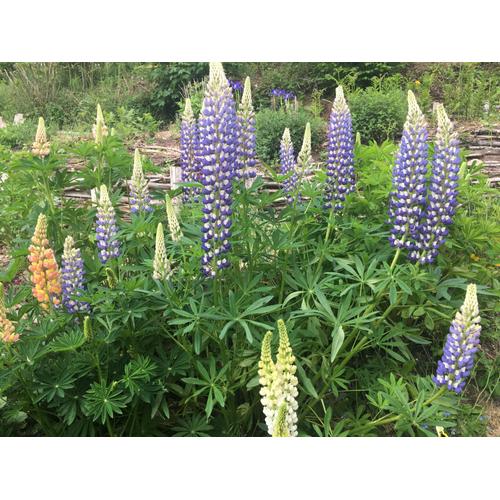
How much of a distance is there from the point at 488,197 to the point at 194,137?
1.39m

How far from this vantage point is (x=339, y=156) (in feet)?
7.47

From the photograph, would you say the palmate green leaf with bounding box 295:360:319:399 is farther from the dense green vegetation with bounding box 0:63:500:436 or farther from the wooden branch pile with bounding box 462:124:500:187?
the wooden branch pile with bounding box 462:124:500:187

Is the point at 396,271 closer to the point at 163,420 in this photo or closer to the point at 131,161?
the point at 163,420

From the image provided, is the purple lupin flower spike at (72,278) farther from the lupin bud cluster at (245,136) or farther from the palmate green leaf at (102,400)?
the lupin bud cluster at (245,136)

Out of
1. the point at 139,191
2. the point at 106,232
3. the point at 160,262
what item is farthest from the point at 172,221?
the point at 139,191

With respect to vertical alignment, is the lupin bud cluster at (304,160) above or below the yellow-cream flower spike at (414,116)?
below

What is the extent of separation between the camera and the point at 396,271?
2.08m

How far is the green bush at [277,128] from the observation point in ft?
10.6

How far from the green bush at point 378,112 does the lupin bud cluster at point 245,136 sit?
128 cm

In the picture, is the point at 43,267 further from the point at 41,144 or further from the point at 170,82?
the point at 170,82

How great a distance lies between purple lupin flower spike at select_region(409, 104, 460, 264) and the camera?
6.77ft

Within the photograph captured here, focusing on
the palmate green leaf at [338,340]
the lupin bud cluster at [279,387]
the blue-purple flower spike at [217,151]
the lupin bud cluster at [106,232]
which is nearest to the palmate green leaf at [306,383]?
the palmate green leaf at [338,340]

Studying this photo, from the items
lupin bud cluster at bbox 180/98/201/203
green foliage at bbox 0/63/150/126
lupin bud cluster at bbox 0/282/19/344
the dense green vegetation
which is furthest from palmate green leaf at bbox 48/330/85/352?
green foliage at bbox 0/63/150/126
